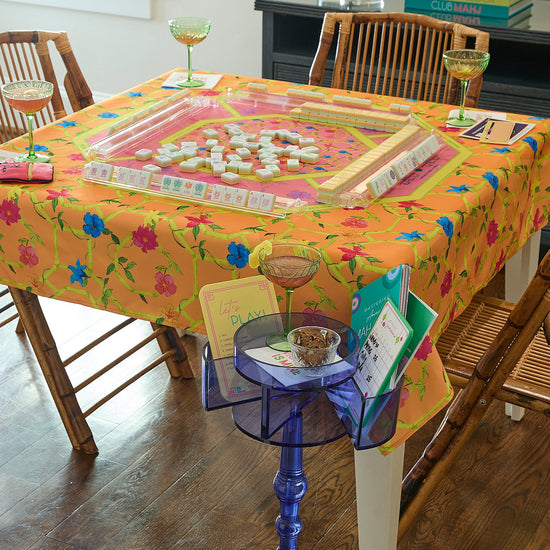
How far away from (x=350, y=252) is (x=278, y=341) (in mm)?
204

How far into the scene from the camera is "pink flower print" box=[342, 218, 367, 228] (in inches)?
58.6

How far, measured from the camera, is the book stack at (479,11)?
113 inches

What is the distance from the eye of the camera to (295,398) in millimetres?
1293

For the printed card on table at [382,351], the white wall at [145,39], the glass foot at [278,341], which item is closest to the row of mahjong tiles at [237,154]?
the glass foot at [278,341]

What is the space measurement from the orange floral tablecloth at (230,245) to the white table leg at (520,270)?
37 cm

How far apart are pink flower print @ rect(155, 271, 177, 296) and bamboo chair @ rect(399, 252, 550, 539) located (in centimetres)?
60

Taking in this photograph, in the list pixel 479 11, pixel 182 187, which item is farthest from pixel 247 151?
pixel 479 11

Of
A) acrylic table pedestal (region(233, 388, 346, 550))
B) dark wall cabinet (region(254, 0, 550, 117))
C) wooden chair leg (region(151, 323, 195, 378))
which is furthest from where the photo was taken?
dark wall cabinet (region(254, 0, 550, 117))

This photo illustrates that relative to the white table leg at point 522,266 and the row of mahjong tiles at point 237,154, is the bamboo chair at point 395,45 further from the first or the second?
the row of mahjong tiles at point 237,154

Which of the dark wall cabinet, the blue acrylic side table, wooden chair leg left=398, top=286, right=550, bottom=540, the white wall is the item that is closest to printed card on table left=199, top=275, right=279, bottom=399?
the blue acrylic side table

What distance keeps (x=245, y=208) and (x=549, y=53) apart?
209cm

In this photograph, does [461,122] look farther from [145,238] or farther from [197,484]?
[197,484]

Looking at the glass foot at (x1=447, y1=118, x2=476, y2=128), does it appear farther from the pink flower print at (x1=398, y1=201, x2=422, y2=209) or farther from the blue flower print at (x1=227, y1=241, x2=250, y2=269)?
the blue flower print at (x1=227, y1=241, x2=250, y2=269)

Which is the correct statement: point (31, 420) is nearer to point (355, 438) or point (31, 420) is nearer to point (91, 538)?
point (91, 538)
